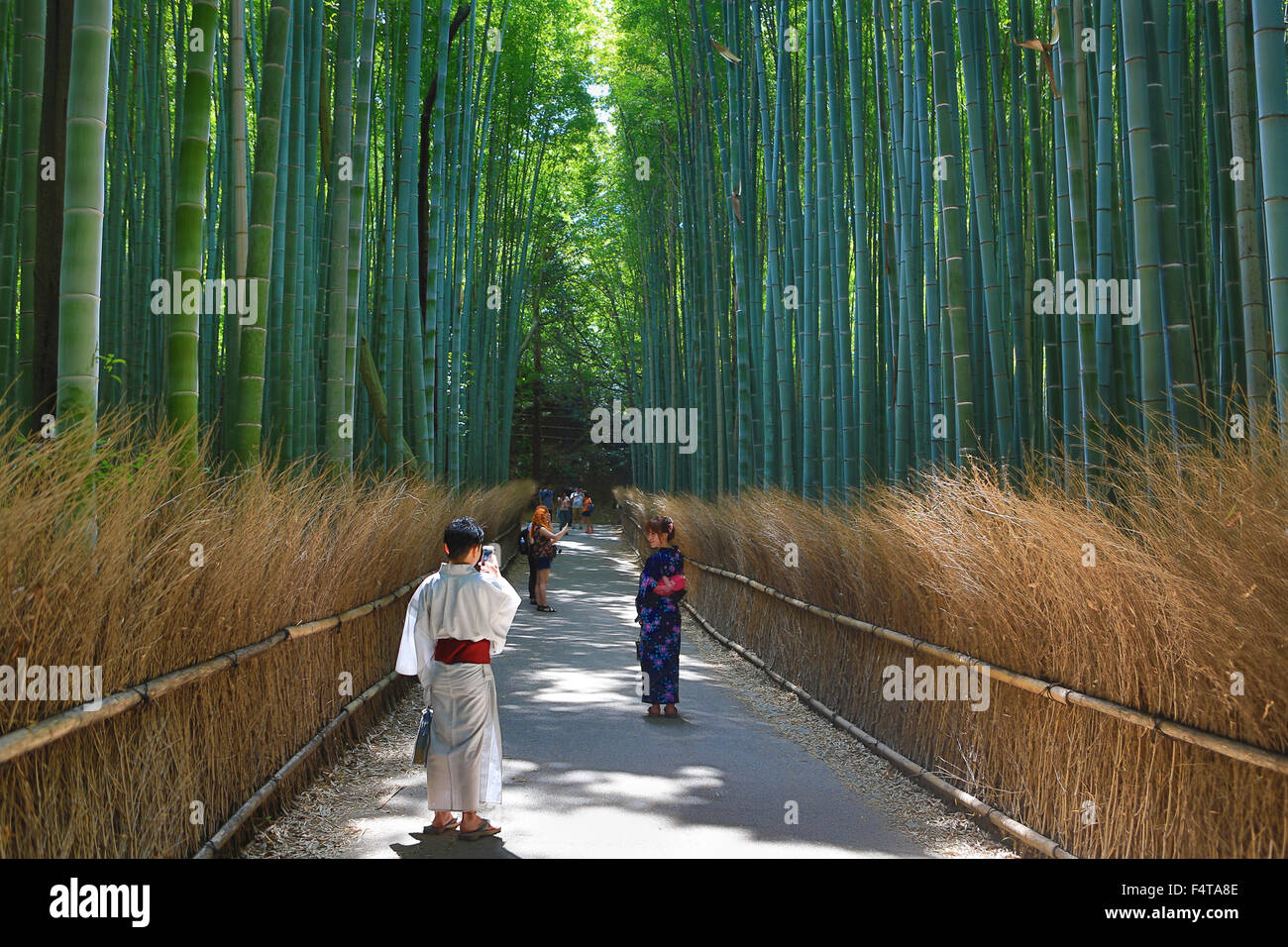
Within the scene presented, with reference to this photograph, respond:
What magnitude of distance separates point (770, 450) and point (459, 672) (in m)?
6.40

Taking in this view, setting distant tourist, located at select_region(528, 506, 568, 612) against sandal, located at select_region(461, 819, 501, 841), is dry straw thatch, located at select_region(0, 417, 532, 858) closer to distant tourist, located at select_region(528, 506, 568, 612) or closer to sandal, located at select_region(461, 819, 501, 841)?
sandal, located at select_region(461, 819, 501, 841)

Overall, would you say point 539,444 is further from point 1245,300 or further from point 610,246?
point 1245,300

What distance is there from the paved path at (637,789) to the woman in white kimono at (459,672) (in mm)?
161

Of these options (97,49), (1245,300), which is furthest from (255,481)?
(1245,300)

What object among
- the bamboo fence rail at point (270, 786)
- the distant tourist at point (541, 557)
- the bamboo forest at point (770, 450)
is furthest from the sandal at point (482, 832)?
the distant tourist at point (541, 557)

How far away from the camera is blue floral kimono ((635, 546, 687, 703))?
17.4 feet

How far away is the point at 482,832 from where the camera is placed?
3.20m

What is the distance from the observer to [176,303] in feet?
11.9

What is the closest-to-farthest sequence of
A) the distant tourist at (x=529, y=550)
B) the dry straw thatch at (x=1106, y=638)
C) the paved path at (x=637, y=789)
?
1. the dry straw thatch at (x=1106, y=638)
2. the paved path at (x=637, y=789)
3. the distant tourist at (x=529, y=550)

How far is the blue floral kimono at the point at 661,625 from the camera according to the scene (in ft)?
17.4

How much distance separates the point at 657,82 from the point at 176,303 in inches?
449

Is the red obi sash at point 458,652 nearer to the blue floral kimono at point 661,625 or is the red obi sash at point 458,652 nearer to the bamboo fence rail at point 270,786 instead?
the bamboo fence rail at point 270,786

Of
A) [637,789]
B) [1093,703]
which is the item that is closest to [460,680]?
[637,789]
